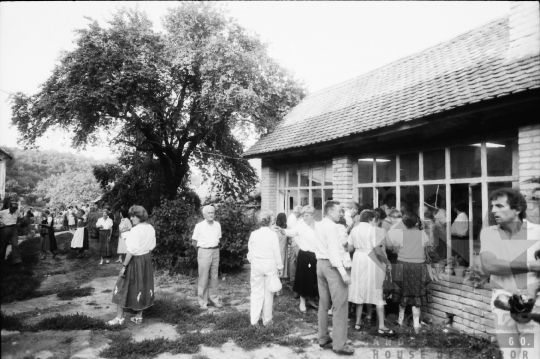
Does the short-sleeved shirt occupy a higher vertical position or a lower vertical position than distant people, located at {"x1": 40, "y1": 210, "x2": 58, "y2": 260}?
higher

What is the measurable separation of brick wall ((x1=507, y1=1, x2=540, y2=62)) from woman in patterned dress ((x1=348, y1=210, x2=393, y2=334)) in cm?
379

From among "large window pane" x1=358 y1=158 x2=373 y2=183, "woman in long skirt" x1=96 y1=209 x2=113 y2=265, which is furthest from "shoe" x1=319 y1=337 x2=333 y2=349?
"woman in long skirt" x1=96 y1=209 x2=113 y2=265

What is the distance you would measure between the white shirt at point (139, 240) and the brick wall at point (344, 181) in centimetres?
450

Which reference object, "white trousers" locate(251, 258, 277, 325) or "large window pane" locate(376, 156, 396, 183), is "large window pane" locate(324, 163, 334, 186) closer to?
"large window pane" locate(376, 156, 396, 183)

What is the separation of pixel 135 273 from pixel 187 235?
13.4 ft

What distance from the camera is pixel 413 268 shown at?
4.95 meters

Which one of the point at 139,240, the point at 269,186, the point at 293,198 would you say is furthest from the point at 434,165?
the point at 269,186

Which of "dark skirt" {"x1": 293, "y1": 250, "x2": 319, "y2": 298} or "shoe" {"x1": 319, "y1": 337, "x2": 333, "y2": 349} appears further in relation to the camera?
"dark skirt" {"x1": 293, "y1": 250, "x2": 319, "y2": 298}

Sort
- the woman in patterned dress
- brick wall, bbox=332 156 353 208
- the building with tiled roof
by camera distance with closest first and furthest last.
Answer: the building with tiled roof → the woman in patterned dress → brick wall, bbox=332 156 353 208

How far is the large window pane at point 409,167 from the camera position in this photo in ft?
21.4

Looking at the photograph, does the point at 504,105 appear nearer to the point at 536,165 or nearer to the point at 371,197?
the point at 536,165

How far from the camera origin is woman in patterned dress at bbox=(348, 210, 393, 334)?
504 centimetres

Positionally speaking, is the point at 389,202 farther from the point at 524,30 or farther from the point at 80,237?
the point at 80,237

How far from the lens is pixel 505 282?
2977mm
